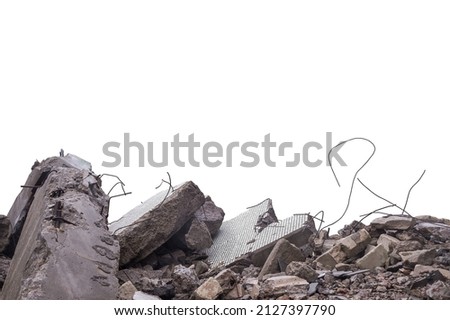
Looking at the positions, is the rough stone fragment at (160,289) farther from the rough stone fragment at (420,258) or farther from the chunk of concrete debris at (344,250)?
the rough stone fragment at (420,258)

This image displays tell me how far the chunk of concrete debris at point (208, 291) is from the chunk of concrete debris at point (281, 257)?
97cm

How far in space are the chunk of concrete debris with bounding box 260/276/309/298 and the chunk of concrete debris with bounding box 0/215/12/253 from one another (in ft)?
10.1

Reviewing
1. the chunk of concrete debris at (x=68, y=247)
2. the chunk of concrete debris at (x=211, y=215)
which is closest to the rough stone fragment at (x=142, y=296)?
the chunk of concrete debris at (x=68, y=247)

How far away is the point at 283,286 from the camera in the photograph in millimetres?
4250

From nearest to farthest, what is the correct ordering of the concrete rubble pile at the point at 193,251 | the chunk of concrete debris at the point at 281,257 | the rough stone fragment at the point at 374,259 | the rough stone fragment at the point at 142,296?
the concrete rubble pile at the point at 193,251
the rough stone fragment at the point at 142,296
the rough stone fragment at the point at 374,259
the chunk of concrete debris at the point at 281,257

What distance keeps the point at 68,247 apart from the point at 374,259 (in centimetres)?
254

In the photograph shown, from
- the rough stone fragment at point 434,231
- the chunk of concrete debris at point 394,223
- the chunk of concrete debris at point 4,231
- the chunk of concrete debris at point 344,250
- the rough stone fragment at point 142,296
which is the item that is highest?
the chunk of concrete debris at point 4,231

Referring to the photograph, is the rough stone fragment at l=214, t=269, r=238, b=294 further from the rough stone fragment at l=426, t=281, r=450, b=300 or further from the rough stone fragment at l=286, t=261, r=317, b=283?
the rough stone fragment at l=426, t=281, r=450, b=300

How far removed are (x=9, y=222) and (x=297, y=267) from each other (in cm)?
323

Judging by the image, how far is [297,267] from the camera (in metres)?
4.54

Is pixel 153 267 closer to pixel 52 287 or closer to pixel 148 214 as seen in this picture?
pixel 148 214

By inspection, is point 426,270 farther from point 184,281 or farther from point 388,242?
point 184,281

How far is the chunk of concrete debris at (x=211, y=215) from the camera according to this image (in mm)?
6872
